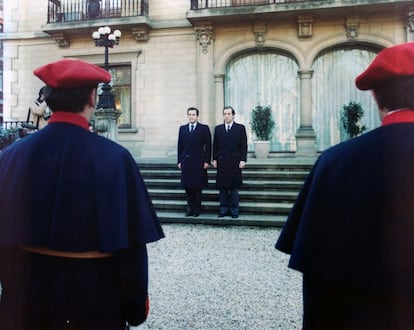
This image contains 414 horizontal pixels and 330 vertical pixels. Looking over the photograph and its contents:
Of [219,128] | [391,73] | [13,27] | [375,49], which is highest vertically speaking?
[13,27]

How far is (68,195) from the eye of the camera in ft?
5.50

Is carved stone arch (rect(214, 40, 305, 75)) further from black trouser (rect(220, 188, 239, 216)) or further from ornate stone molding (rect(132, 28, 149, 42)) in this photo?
black trouser (rect(220, 188, 239, 216))

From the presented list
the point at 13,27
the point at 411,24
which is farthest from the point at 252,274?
the point at 13,27

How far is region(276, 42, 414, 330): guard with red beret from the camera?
4.86 ft

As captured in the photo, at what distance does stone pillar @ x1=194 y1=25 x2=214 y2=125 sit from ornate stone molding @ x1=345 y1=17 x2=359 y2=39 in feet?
13.5

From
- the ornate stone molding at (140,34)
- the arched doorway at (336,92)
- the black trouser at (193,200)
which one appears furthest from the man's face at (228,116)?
the ornate stone molding at (140,34)

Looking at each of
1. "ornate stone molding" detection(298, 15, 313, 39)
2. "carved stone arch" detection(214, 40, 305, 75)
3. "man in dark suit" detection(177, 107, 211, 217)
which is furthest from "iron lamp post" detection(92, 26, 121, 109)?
"ornate stone molding" detection(298, 15, 313, 39)

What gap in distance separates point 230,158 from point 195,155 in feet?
2.10

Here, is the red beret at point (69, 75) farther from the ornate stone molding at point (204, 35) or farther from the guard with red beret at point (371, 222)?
the ornate stone molding at point (204, 35)

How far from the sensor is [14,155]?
1.77m

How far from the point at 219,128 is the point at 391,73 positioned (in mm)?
5910

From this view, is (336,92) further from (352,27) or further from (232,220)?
(232,220)

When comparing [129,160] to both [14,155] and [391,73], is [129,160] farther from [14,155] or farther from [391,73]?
[391,73]

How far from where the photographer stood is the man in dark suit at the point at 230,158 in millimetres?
7195
